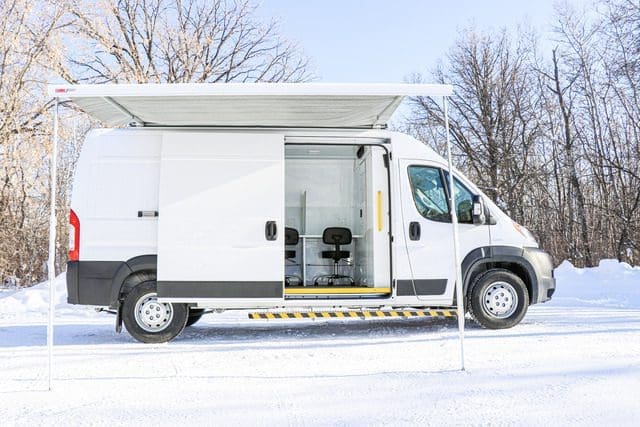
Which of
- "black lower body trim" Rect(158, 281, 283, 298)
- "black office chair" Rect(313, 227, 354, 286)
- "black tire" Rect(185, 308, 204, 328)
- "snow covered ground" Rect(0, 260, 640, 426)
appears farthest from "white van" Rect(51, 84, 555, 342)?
"black office chair" Rect(313, 227, 354, 286)

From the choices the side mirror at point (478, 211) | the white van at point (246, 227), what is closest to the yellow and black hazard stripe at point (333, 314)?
the white van at point (246, 227)

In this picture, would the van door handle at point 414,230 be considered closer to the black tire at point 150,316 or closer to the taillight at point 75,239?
the black tire at point 150,316

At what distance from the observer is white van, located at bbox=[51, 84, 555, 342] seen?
6.24 m

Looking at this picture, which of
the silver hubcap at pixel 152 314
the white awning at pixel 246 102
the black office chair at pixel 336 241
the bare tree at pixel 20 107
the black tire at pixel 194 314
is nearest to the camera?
the white awning at pixel 246 102

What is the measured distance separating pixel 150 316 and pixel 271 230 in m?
1.73

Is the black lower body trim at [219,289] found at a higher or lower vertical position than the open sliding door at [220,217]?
lower

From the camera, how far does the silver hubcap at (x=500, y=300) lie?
6.84 metres

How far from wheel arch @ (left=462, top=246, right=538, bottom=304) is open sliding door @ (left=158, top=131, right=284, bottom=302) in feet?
7.46

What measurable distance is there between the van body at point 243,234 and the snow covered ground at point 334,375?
1.59 feet

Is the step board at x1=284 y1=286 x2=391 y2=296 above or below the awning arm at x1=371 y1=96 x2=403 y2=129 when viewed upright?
below

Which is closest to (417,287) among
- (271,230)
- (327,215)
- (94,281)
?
(271,230)

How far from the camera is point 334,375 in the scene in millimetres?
4754

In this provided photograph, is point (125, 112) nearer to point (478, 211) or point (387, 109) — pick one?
point (387, 109)

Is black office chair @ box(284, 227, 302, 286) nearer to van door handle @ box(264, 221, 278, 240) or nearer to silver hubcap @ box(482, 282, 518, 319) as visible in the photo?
van door handle @ box(264, 221, 278, 240)
